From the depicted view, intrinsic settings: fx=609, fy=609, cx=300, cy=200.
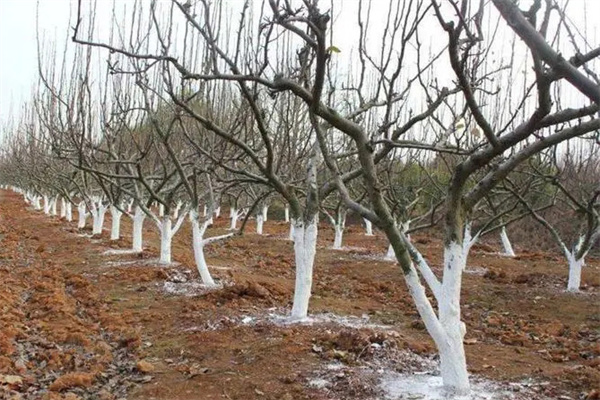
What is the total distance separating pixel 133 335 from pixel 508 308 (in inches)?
250

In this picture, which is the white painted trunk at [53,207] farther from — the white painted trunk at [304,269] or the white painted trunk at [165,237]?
the white painted trunk at [304,269]

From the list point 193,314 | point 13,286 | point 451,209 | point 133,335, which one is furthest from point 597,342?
point 13,286

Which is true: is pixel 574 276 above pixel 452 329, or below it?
above

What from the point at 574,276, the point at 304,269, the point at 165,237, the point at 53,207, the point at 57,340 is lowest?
the point at 57,340

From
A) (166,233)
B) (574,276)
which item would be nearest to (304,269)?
(166,233)

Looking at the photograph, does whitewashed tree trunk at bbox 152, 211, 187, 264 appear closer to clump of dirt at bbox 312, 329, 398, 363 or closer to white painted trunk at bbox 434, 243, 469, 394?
clump of dirt at bbox 312, 329, 398, 363

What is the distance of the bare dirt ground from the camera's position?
535cm

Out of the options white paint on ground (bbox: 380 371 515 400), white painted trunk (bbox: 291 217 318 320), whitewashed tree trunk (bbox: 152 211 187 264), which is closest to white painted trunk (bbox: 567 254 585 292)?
white painted trunk (bbox: 291 217 318 320)

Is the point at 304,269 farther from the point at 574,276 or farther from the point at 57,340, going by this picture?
the point at 574,276

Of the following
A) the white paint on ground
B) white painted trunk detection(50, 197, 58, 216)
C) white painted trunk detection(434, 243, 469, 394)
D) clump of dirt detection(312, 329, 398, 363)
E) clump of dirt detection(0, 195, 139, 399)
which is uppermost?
white painted trunk detection(50, 197, 58, 216)

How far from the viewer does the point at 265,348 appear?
6281 millimetres

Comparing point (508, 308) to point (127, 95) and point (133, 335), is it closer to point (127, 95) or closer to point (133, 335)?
point (133, 335)

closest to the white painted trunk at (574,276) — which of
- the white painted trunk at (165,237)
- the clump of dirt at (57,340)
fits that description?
the white painted trunk at (165,237)

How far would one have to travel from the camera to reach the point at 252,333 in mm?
7008
